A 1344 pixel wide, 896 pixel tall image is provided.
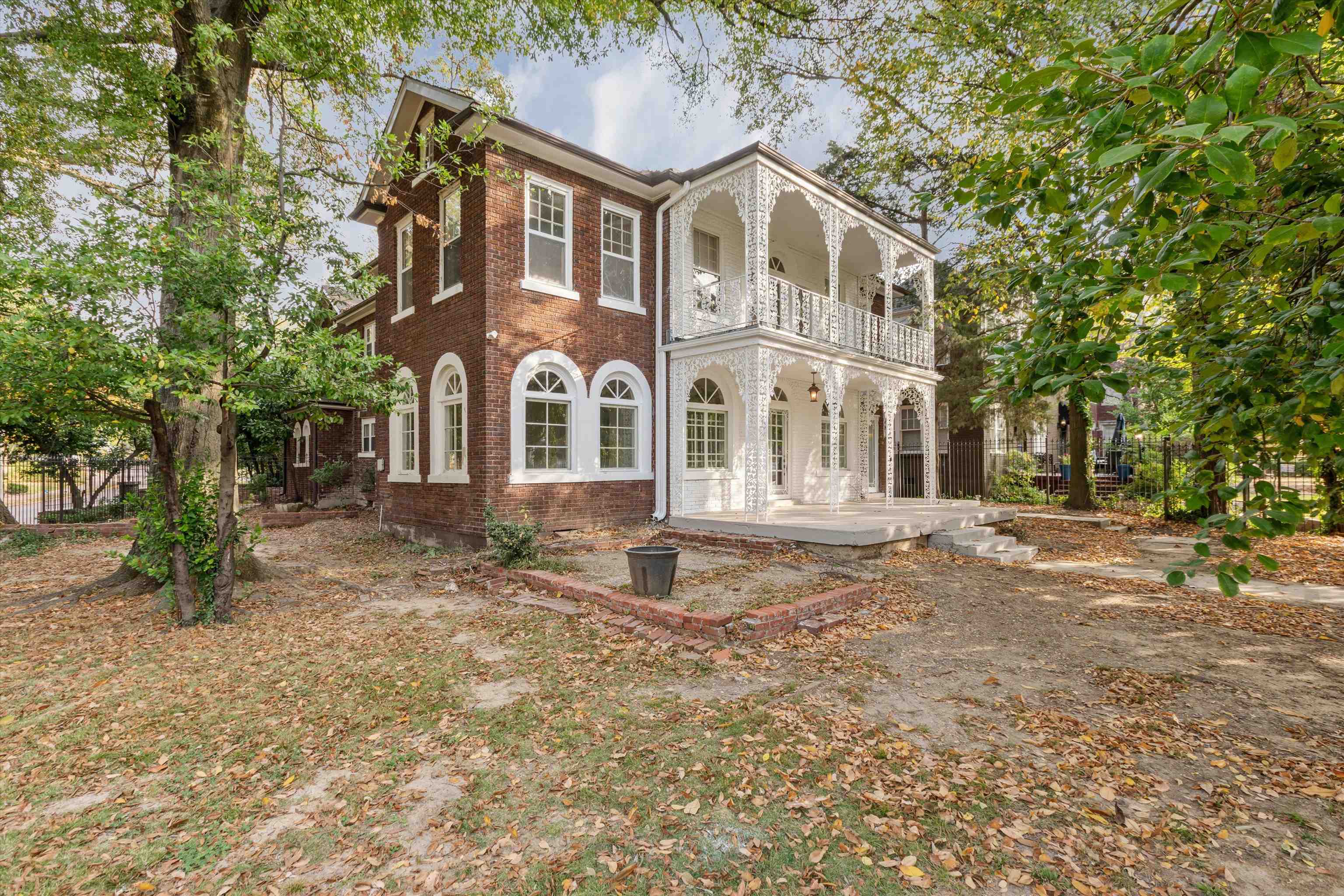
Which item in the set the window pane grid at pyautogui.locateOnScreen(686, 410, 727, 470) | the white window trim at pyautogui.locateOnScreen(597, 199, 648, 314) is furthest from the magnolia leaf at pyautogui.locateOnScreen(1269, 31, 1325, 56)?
the window pane grid at pyautogui.locateOnScreen(686, 410, 727, 470)

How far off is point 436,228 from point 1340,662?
12.7 meters

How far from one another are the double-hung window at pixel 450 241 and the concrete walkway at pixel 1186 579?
1067cm

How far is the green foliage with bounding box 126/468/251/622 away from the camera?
18.6 feet

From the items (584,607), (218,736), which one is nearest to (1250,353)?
(584,607)

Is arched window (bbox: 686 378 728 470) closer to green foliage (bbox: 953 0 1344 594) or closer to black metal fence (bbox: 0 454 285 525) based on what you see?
green foliage (bbox: 953 0 1344 594)

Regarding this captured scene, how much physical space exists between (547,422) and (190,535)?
515cm

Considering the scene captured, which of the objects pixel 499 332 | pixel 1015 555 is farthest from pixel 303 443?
pixel 1015 555

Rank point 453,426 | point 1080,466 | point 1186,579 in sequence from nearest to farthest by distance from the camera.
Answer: point 1186,579, point 453,426, point 1080,466

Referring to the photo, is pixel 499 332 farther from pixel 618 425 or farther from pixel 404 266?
pixel 404 266

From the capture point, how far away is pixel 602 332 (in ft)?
34.4

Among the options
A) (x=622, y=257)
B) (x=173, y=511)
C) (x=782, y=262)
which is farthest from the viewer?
(x=782, y=262)

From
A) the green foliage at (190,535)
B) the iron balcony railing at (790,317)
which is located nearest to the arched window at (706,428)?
the iron balcony railing at (790,317)

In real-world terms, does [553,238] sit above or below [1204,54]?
above

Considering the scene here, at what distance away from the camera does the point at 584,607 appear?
6.08 meters
